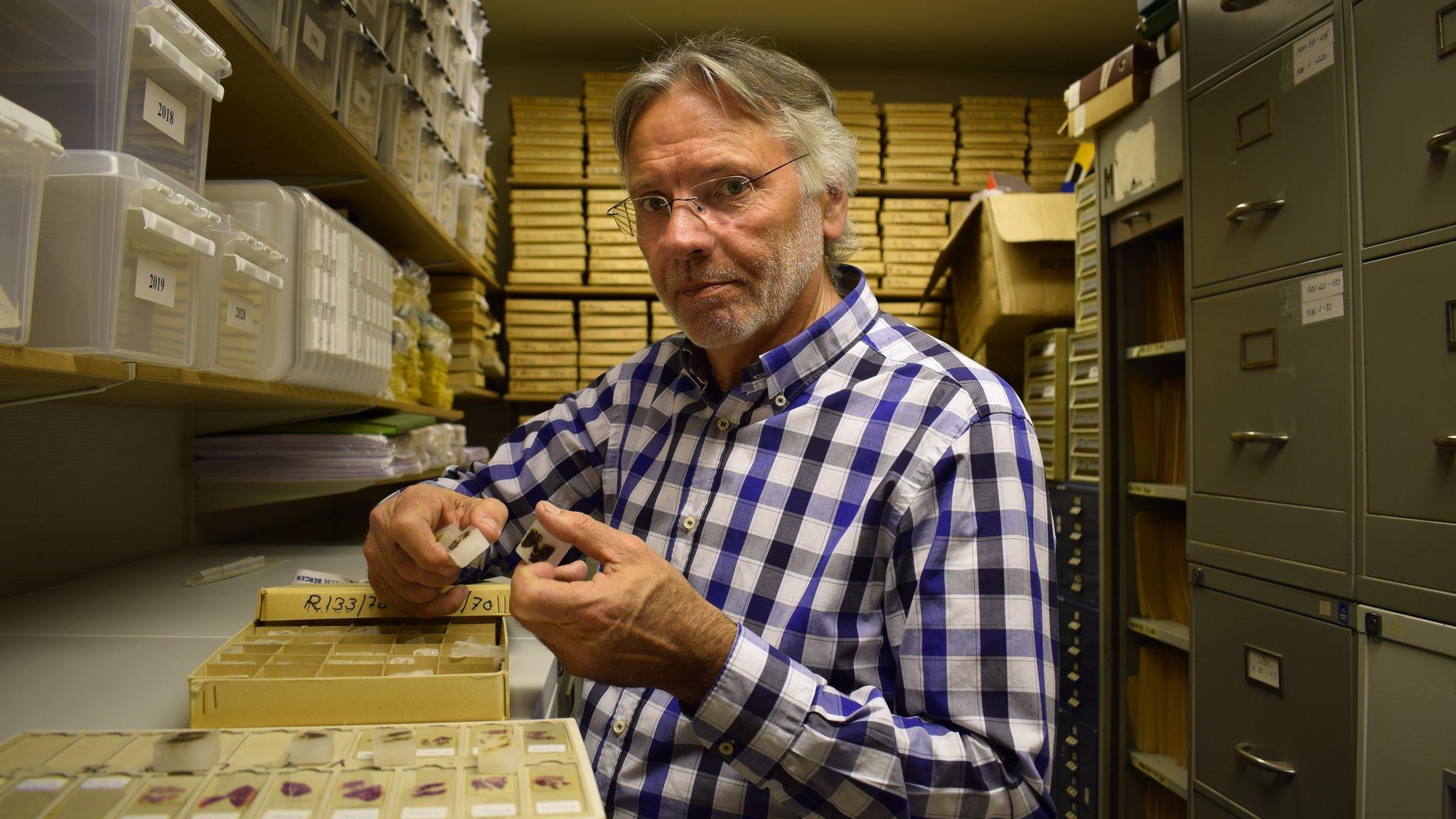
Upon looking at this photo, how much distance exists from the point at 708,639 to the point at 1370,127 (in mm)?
1540

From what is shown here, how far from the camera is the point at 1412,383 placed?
4.70ft

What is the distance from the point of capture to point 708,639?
85cm

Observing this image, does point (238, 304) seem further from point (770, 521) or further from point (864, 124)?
point (864, 124)

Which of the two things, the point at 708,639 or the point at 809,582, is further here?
the point at 809,582

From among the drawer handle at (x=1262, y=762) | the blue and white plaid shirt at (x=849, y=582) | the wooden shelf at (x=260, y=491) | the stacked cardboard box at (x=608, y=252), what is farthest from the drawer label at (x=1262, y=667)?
the stacked cardboard box at (x=608, y=252)

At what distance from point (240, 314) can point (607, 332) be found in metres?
2.65

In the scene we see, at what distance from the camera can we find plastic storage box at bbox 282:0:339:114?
1303 millimetres

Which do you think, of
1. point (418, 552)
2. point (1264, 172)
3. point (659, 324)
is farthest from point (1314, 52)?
point (659, 324)

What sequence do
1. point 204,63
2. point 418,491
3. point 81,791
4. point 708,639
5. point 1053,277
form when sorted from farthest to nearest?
point 1053,277 < point 418,491 < point 204,63 < point 708,639 < point 81,791

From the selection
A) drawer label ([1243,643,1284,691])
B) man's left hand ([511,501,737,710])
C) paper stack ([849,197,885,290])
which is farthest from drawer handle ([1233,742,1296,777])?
paper stack ([849,197,885,290])

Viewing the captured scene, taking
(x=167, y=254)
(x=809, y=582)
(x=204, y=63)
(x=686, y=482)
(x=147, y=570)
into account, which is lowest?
(x=147, y=570)

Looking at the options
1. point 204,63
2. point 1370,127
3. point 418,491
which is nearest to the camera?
point 204,63

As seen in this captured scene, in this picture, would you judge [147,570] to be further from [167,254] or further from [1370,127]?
[1370,127]

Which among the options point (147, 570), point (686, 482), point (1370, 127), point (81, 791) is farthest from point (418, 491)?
point (1370, 127)
